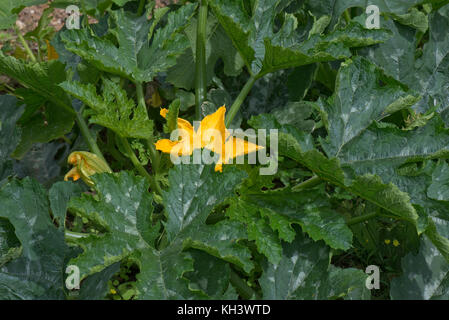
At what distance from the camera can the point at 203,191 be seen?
1.51 meters

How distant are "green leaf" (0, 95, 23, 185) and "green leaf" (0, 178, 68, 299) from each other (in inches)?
12.1

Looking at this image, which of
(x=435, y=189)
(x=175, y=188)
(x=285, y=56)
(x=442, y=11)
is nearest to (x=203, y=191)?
(x=175, y=188)

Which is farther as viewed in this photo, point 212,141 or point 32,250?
point 212,141

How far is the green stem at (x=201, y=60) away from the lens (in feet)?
6.30

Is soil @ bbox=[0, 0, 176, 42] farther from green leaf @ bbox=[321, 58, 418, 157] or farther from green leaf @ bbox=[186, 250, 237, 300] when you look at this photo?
green leaf @ bbox=[186, 250, 237, 300]

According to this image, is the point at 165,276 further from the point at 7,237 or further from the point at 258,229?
the point at 7,237

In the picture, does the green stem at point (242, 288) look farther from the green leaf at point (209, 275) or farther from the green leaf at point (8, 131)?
the green leaf at point (8, 131)

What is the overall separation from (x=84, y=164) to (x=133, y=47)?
0.42 metres

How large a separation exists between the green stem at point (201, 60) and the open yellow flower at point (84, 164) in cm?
38

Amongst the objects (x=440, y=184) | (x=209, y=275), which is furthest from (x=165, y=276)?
(x=440, y=184)

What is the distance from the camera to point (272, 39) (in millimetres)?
1727

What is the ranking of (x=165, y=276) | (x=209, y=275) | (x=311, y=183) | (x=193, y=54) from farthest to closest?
(x=193, y=54), (x=311, y=183), (x=209, y=275), (x=165, y=276)

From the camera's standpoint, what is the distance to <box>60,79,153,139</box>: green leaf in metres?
1.59

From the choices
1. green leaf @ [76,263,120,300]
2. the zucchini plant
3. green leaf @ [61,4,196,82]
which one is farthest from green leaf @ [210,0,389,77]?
green leaf @ [76,263,120,300]
